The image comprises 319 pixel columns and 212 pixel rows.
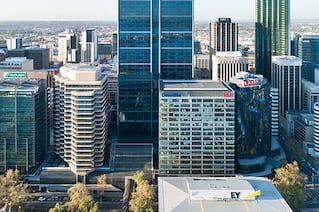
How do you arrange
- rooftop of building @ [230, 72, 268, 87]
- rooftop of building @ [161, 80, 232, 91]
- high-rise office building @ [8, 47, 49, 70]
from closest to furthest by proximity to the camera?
1. rooftop of building @ [161, 80, 232, 91]
2. rooftop of building @ [230, 72, 268, 87]
3. high-rise office building @ [8, 47, 49, 70]

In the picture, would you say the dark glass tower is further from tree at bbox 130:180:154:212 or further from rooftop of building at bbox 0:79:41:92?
tree at bbox 130:180:154:212

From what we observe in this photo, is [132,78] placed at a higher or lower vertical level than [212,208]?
higher

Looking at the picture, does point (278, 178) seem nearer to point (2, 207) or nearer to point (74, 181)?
point (74, 181)

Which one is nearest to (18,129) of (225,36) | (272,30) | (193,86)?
(193,86)

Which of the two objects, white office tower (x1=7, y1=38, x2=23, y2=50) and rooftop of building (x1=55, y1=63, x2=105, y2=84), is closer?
rooftop of building (x1=55, y1=63, x2=105, y2=84)

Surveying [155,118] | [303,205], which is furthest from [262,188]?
[155,118]

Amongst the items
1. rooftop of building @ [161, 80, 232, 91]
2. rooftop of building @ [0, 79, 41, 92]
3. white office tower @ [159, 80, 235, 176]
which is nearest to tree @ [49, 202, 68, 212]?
white office tower @ [159, 80, 235, 176]

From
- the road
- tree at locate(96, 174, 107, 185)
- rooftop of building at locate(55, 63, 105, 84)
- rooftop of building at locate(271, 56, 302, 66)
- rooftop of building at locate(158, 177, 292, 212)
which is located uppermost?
rooftop of building at locate(271, 56, 302, 66)
